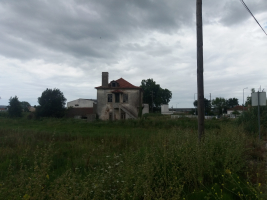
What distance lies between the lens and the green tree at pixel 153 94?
7231 centimetres

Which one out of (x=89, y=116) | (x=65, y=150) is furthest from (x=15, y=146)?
(x=89, y=116)

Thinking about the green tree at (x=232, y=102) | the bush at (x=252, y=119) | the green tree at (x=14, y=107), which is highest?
the green tree at (x=232, y=102)

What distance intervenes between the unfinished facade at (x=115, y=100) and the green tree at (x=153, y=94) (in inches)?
1256

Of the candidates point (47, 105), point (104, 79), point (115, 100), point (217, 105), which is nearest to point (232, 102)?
point (217, 105)

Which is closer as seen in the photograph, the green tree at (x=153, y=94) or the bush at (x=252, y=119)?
the bush at (x=252, y=119)

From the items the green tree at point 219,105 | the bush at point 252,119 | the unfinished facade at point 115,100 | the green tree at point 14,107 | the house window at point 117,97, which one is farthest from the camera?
the green tree at point 219,105

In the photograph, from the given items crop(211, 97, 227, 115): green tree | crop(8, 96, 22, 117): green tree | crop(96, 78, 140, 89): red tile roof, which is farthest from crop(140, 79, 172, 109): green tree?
crop(8, 96, 22, 117): green tree

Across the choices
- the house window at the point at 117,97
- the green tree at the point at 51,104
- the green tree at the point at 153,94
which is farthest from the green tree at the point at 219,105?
the green tree at the point at 51,104

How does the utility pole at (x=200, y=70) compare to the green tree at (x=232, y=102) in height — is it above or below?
below

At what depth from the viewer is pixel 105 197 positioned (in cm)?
432

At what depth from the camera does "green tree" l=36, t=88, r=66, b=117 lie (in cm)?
3825

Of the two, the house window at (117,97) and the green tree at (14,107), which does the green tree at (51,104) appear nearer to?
the green tree at (14,107)

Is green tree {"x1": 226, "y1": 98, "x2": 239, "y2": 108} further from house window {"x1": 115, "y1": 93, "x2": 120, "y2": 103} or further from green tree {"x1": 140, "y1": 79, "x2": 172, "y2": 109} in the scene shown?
house window {"x1": 115, "y1": 93, "x2": 120, "y2": 103}

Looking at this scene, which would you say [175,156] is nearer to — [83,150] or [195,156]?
[195,156]
